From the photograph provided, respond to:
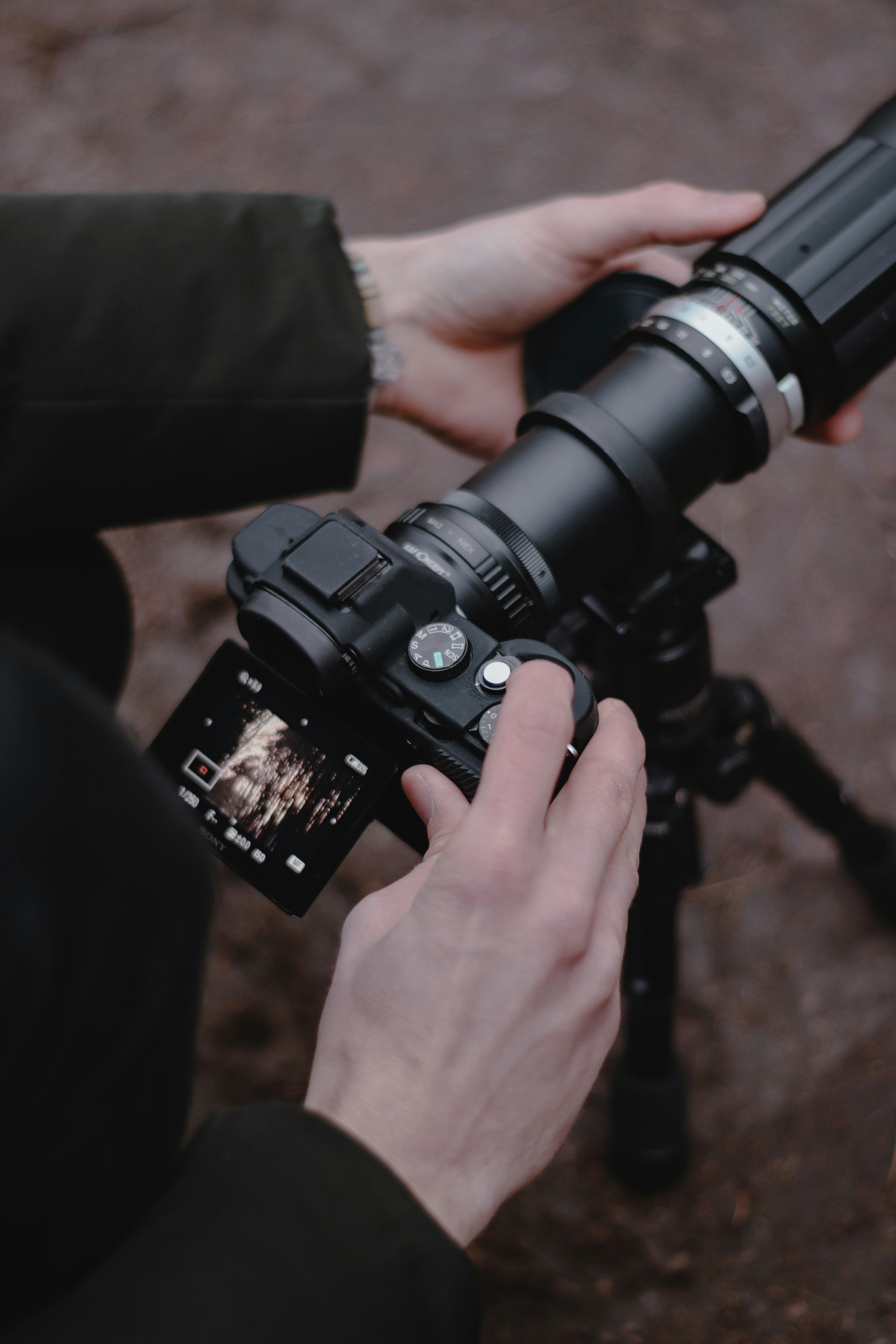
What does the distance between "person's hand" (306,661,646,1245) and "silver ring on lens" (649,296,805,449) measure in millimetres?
491

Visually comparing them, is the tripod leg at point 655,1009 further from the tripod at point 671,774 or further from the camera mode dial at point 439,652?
the camera mode dial at point 439,652

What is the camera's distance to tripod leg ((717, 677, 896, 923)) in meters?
1.25

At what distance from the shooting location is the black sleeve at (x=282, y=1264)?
56 centimetres

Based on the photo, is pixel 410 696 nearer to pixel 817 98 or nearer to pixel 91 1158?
pixel 91 1158

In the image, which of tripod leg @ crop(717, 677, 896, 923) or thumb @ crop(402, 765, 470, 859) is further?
tripod leg @ crop(717, 677, 896, 923)

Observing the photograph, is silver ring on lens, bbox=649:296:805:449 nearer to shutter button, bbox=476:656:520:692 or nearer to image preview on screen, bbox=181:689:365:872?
shutter button, bbox=476:656:520:692

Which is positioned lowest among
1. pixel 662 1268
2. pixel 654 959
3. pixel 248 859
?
pixel 662 1268

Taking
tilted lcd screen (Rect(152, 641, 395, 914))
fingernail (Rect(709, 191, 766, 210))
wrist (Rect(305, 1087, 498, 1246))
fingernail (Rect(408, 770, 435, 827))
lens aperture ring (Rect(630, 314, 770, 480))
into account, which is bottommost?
tilted lcd screen (Rect(152, 641, 395, 914))

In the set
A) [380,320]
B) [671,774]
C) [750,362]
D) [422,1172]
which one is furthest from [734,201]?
[422,1172]

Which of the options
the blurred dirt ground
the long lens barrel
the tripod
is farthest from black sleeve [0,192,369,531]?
the blurred dirt ground

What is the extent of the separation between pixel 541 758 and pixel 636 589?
41 centimetres

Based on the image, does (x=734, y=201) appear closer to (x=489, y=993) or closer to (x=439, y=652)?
(x=439, y=652)

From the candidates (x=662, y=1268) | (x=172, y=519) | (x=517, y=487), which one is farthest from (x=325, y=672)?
(x=662, y=1268)

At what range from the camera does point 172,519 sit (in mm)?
1248
